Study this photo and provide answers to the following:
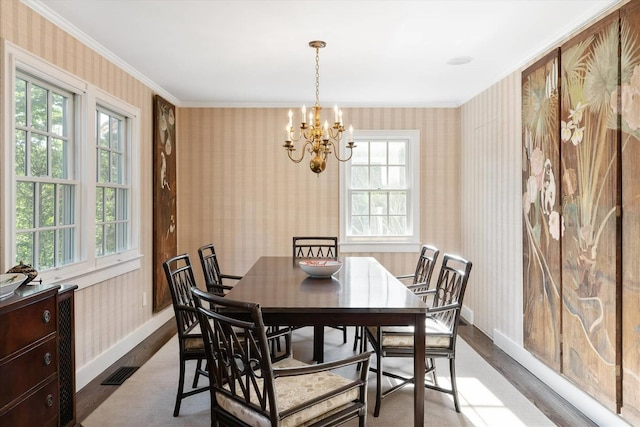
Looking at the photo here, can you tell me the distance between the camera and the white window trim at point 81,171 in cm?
245

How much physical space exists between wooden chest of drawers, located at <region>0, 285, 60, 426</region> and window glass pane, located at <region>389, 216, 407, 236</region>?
3922 mm

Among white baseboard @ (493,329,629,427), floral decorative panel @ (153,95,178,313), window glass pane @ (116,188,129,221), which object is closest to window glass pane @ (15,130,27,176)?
window glass pane @ (116,188,129,221)

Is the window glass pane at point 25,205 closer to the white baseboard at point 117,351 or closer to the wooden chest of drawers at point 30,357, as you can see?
the wooden chest of drawers at point 30,357

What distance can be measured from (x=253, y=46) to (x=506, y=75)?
2369 mm

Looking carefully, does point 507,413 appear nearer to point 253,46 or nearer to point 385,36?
point 385,36

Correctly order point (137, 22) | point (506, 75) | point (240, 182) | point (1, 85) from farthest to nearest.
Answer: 1. point (240, 182)
2. point (506, 75)
3. point (137, 22)
4. point (1, 85)

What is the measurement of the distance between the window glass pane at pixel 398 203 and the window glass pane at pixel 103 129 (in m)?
3.27

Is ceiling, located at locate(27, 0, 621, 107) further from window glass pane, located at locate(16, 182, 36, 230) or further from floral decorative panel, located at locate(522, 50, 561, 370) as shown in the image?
window glass pane, located at locate(16, 182, 36, 230)

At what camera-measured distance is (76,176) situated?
3.24m

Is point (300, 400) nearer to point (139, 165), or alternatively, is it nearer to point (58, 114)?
point (58, 114)

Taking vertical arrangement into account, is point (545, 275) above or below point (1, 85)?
below

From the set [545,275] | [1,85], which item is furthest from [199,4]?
[545,275]

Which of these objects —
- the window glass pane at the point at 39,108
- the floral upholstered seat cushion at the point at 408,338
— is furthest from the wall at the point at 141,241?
the floral upholstered seat cushion at the point at 408,338

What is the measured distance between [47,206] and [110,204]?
0.89m
